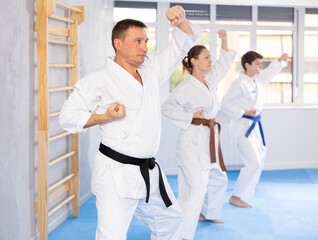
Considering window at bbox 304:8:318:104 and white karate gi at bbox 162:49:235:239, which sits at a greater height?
window at bbox 304:8:318:104

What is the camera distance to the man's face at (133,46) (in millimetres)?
2541

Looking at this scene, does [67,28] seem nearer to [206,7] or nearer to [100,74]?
[100,74]

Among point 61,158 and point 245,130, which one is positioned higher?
point 245,130

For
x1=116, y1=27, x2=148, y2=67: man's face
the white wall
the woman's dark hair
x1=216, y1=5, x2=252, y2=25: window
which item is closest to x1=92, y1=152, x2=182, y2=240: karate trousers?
x1=116, y1=27, x2=148, y2=67: man's face

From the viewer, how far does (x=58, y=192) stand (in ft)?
13.0

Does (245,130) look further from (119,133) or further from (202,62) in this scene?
(119,133)

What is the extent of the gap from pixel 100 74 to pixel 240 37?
4.60m

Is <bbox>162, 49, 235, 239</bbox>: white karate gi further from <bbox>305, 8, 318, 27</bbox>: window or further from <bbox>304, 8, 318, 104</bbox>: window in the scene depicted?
<bbox>305, 8, 318, 27</bbox>: window

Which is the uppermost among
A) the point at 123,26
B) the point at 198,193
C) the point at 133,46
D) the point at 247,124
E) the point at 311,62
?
the point at 311,62

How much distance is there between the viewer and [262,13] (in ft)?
22.1

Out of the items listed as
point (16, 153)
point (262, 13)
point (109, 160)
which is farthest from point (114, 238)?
point (262, 13)

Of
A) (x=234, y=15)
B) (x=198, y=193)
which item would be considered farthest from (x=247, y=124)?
(x=234, y=15)

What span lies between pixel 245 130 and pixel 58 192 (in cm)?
203

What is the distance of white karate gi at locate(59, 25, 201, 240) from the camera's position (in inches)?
94.6
